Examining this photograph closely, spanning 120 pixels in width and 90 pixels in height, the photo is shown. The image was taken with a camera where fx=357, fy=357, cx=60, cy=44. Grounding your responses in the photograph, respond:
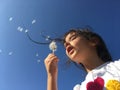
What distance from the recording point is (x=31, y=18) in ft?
6.33

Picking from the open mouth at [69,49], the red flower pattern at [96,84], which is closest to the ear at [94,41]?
the open mouth at [69,49]

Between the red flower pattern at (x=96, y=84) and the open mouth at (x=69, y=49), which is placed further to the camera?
the open mouth at (x=69, y=49)

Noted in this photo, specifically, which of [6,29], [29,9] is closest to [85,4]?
[29,9]

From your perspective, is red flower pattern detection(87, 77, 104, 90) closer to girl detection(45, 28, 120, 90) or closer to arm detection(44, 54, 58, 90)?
girl detection(45, 28, 120, 90)

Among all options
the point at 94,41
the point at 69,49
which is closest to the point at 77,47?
the point at 69,49

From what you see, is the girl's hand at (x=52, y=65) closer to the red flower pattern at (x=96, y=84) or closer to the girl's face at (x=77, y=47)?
the girl's face at (x=77, y=47)

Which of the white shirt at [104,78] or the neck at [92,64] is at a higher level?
the neck at [92,64]

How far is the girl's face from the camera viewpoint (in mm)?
1345

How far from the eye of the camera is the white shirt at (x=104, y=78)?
46.3 inches

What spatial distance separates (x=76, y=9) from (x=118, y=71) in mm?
691

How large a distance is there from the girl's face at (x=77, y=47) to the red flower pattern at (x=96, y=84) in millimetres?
146

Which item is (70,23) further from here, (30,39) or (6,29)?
(6,29)

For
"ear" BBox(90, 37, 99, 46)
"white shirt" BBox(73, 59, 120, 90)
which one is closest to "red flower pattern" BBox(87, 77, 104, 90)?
"white shirt" BBox(73, 59, 120, 90)

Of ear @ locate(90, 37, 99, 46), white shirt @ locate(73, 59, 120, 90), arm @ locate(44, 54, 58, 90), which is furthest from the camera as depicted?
ear @ locate(90, 37, 99, 46)
